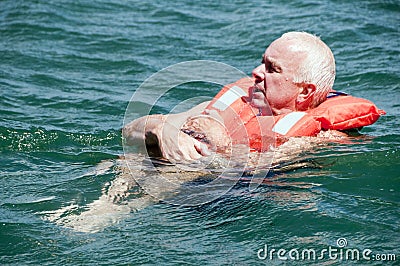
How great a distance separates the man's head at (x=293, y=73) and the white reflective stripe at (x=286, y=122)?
0.17 metres

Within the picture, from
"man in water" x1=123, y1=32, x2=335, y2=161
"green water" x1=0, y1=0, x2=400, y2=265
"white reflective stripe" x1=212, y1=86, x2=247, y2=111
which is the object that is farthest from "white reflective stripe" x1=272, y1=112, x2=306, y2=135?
"white reflective stripe" x1=212, y1=86, x2=247, y2=111

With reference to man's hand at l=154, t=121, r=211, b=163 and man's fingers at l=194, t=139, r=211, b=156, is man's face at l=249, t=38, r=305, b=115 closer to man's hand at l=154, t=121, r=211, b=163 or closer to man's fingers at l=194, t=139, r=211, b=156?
man's fingers at l=194, t=139, r=211, b=156

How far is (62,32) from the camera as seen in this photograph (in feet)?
34.4

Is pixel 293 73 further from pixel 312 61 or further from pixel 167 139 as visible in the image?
pixel 167 139

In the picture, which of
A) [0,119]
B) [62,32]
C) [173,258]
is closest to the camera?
[173,258]

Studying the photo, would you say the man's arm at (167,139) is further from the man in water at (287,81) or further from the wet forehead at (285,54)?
the wet forehead at (285,54)

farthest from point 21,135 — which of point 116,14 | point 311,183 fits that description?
point 116,14

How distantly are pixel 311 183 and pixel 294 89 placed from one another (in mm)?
844

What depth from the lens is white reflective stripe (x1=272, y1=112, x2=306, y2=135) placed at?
5.44 meters

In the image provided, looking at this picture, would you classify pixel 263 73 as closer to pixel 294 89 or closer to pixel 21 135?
pixel 294 89

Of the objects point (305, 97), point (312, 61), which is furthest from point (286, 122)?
point (312, 61)

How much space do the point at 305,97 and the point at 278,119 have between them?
1.02 feet

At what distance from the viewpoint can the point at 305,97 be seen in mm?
5652

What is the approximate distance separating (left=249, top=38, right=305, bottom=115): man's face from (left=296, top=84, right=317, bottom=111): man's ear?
0.11 ft
